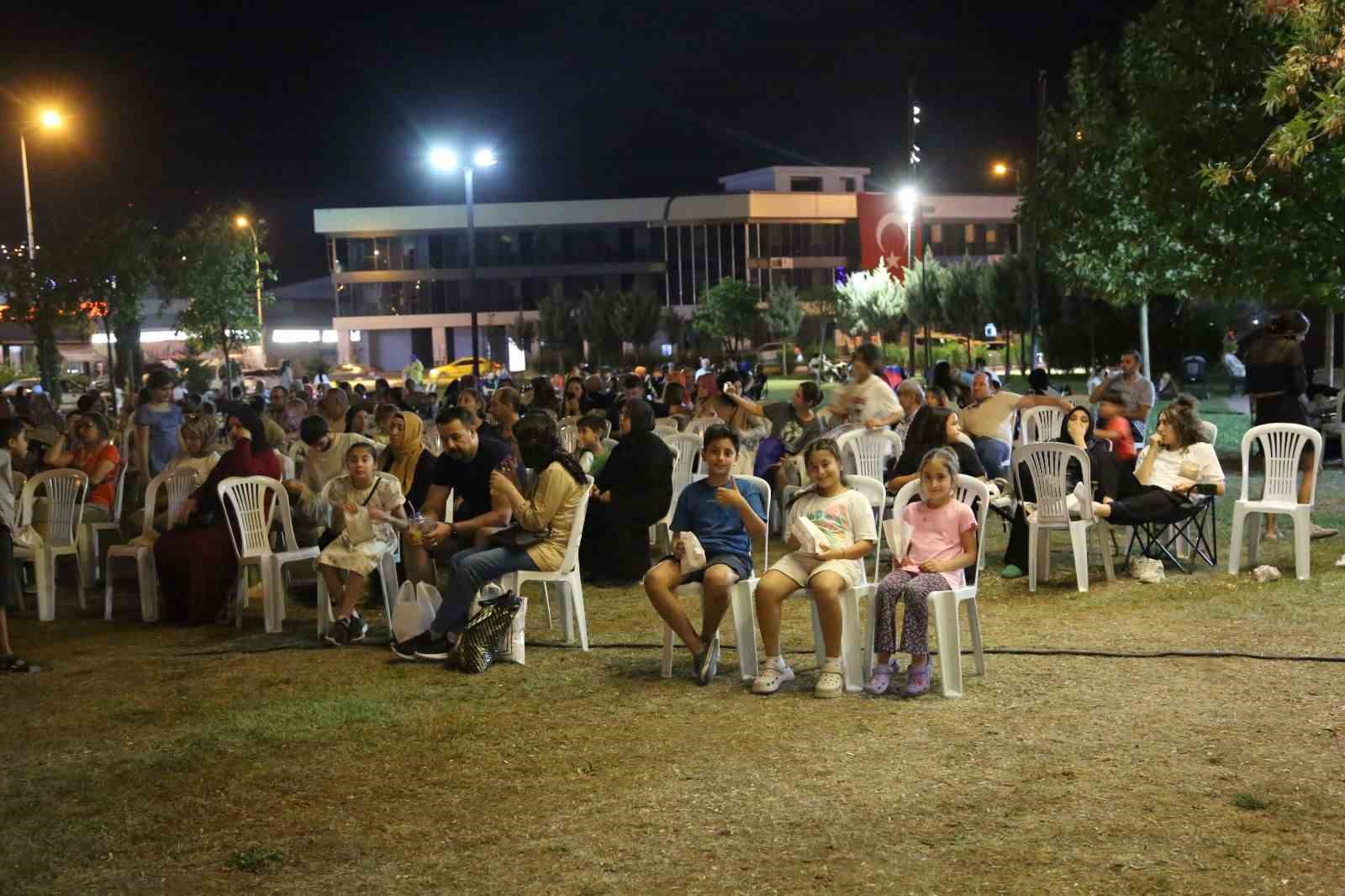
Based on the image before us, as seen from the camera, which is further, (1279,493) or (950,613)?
(1279,493)

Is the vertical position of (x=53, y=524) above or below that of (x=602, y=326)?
below

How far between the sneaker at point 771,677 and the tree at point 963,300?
158 ft

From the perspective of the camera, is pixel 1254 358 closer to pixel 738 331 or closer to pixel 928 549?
pixel 928 549

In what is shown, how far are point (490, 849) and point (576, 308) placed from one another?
6945 centimetres

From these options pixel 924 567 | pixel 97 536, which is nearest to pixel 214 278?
pixel 97 536

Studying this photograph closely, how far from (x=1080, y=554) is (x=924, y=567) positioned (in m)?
2.74

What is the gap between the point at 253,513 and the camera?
9766 millimetres

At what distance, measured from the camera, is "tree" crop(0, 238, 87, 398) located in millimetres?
28516

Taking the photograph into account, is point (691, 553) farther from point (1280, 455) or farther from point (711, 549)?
point (1280, 455)

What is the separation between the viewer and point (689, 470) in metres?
11.9

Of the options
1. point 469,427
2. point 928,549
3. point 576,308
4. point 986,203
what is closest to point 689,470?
point 469,427

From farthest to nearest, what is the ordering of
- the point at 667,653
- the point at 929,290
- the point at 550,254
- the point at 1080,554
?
the point at 550,254, the point at 929,290, the point at 1080,554, the point at 667,653

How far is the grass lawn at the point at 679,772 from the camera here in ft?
16.0

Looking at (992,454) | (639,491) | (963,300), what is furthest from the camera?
(963,300)
